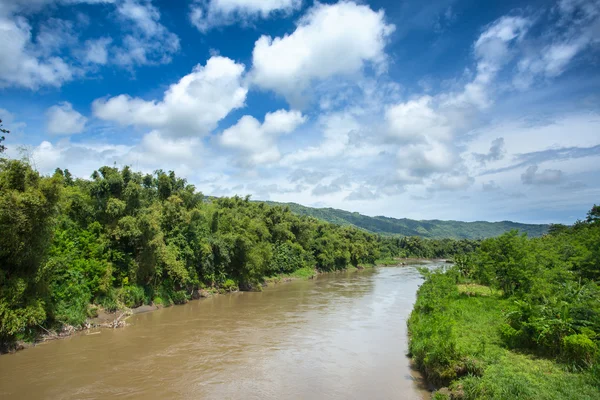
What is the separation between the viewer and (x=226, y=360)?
60.6 ft

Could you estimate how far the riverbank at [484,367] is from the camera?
9.96 metres

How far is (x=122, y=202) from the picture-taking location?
1097 inches

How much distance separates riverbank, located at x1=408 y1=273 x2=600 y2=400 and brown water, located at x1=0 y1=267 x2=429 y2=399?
60.8 inches

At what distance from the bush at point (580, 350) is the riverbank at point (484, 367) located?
469 millimetres

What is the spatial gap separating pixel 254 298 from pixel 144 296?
42.9ft

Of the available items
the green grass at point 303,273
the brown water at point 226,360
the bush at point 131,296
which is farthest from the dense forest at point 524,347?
the green grass at point 303,273

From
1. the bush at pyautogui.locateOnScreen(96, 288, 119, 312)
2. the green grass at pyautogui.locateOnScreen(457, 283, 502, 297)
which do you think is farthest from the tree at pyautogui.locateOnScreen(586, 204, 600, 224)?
the bush at pyautogui.locateOnScreen(96, 288, 119, 312)

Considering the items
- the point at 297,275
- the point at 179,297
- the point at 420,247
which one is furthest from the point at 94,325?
the point at 420,247

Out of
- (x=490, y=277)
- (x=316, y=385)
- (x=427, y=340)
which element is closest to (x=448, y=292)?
(x=490, y=277)

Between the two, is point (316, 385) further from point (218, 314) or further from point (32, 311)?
point (218, 314)

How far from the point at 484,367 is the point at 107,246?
1077 inches

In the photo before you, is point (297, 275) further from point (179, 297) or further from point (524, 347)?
point (524, 347)

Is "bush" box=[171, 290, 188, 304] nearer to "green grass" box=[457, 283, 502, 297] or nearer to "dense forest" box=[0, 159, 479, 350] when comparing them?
"dense forest" box=[0, 159, 479, 350]

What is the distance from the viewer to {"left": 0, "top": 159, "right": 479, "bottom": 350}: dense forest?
17.2 metres
